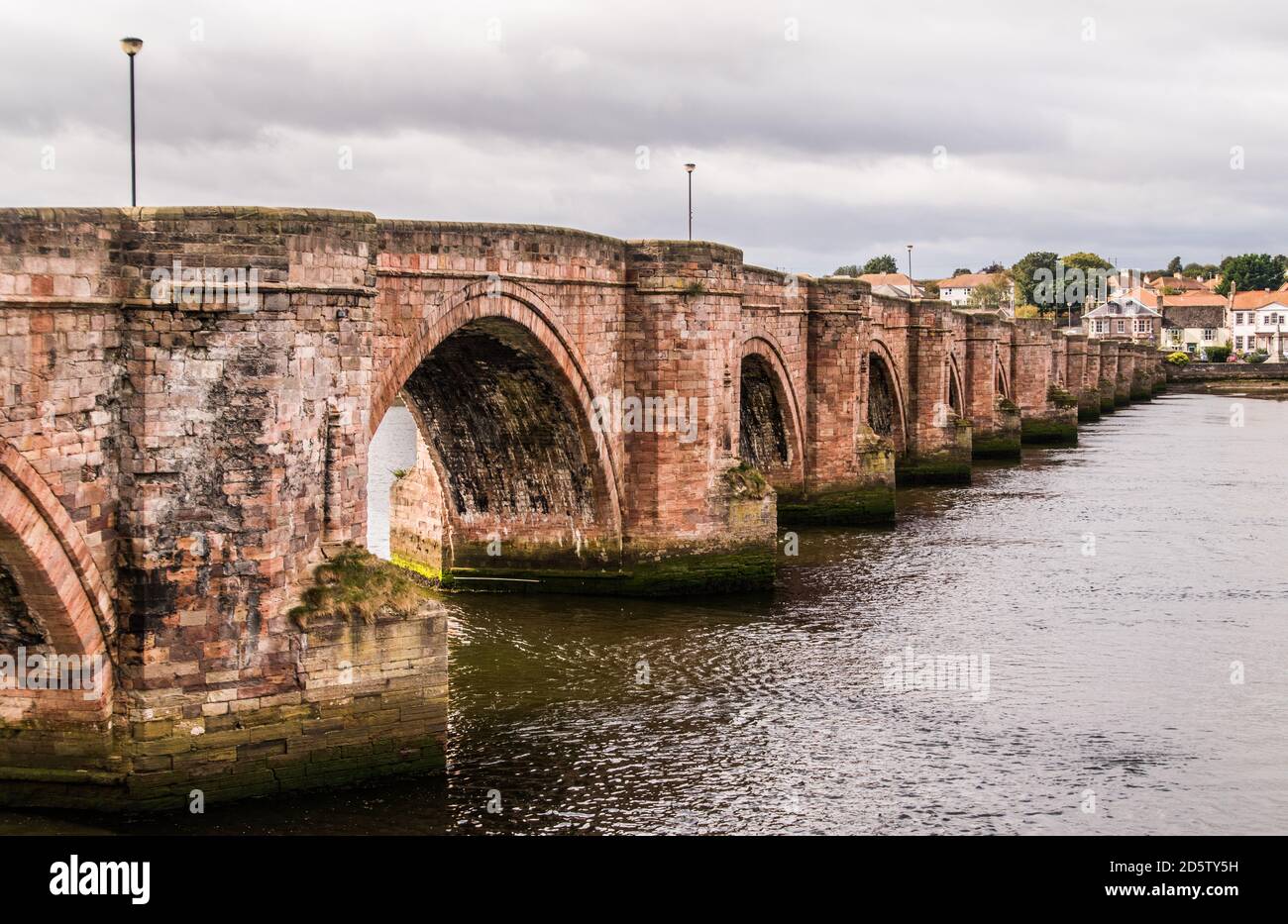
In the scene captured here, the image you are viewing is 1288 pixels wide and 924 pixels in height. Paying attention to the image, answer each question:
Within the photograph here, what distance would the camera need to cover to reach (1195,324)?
133 metres

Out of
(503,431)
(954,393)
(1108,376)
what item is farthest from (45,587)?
(1108,376)

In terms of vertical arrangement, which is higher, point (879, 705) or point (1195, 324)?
point (1195, 324)

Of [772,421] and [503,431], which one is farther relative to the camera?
[772,421]

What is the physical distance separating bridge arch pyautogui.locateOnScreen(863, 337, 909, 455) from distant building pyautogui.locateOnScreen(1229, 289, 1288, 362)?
92690 millimetres

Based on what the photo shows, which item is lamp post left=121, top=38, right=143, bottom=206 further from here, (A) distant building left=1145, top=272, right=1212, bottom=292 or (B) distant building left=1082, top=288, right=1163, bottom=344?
(A) distant building left=1145, top=272, right=1212, bottom=292

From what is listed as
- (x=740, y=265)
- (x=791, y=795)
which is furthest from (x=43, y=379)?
(x=740, y=265)

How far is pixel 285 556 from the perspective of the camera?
13.4 m

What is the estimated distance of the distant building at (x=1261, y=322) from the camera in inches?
4887

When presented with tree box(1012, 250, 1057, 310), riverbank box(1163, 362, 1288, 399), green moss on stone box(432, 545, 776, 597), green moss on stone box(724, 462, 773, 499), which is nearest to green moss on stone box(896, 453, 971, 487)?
green moss on stone box(724, 462, 773, 499)

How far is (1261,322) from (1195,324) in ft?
24.0

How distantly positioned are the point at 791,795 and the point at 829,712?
281 cm

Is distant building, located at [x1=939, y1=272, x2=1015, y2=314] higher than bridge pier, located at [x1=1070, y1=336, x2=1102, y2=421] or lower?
higher

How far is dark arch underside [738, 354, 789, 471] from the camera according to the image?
30.5m

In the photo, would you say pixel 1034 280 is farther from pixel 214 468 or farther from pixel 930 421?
pixel 214 468
